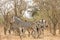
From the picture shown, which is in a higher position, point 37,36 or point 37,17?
point 37,17

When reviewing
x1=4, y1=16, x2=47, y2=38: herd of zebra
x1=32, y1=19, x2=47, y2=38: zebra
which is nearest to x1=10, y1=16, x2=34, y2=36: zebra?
x1=4, y1=16, x2=47, y2=38: herd of zebra

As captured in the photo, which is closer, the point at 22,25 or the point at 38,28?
the point at 22,25

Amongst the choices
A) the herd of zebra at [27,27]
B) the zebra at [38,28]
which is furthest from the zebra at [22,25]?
the zebra at [38,28]

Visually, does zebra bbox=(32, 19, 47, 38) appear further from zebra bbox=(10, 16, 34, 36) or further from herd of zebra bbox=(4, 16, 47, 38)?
zebra bbox=(10, 16, 34, 36)

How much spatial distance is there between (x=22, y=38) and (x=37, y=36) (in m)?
0.39

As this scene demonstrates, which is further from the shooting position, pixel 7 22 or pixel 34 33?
pixel 7 22

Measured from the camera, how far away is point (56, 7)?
4.42 metres

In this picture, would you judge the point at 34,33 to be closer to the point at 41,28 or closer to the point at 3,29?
the point at 41,28

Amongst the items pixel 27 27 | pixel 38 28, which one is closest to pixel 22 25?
pixel 27 27

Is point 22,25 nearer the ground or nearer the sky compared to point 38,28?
nearer the sky

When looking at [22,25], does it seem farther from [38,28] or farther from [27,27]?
[38,28]

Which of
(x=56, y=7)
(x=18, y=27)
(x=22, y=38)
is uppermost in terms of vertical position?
(x=56, y=7)

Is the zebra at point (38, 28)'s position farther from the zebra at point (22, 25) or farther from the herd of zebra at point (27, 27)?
the zebra at point (22, 25)

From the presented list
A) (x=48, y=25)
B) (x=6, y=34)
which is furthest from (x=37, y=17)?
(x=6, y=34)
